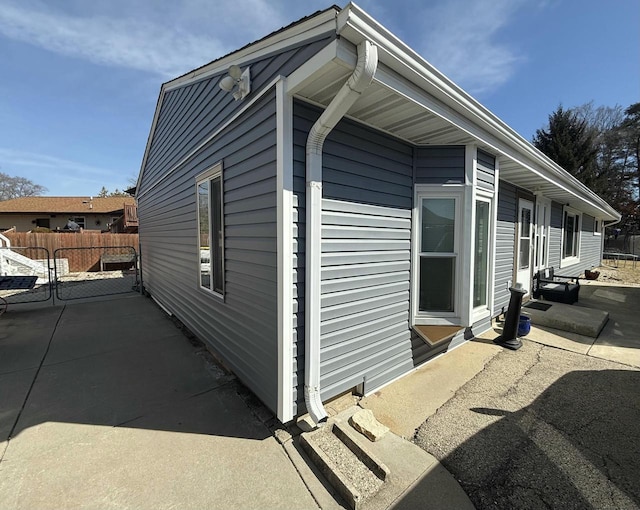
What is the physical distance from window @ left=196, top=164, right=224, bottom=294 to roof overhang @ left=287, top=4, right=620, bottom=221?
174 centimetres

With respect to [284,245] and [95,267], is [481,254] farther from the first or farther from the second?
[95,267]

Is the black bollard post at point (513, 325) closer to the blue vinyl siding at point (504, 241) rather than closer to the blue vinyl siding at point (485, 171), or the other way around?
the blue vinyl siding at point (504, 241)

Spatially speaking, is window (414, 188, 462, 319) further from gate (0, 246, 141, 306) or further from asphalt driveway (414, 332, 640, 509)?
gate (0, 246, 141, 306)

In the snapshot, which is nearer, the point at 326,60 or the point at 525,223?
the point at 326,60

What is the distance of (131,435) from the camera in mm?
2246

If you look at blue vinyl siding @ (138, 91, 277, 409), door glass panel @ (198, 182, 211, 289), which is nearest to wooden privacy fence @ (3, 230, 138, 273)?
blue vinyl siding @ (138, 91, 277, 409)

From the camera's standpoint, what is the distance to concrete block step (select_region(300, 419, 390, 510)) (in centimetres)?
167

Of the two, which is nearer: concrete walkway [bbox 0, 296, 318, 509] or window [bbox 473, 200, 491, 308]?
concrete walkway [bbox 0, 296, 318, 509]

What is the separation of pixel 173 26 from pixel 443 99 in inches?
152

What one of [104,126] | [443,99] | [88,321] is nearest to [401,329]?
[443,99]

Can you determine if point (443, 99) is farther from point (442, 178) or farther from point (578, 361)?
point (578, 361)

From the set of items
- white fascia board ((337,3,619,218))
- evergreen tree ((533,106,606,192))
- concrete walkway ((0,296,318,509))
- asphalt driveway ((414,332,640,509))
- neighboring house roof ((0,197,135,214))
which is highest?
evergreen tree ((533,106,606,192))

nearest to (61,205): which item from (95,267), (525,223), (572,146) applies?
(95,267)

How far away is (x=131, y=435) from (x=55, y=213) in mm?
29876
